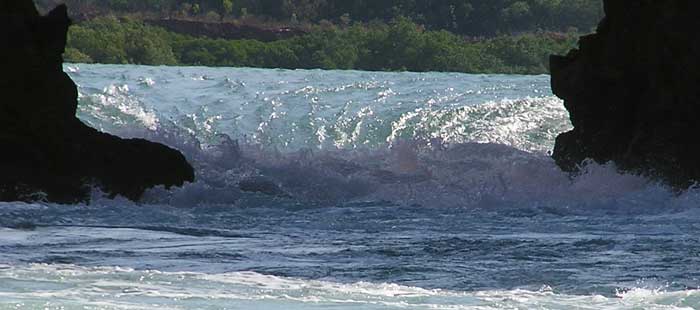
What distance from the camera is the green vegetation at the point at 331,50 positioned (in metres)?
49.4

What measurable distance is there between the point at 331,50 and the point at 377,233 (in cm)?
3652

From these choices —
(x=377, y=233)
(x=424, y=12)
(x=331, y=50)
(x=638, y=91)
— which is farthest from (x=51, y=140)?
(x=424, y=12)

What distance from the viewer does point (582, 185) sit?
697 inches

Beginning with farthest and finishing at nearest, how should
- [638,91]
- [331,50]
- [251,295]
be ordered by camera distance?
[331,50] < [638,91] < [251,295]

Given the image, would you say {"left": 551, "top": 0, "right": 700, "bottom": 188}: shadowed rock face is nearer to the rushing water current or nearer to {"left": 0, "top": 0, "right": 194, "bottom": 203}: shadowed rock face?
the rushing water current

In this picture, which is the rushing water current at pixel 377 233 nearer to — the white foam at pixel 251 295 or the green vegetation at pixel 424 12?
A: the white foam at pixel 251 295

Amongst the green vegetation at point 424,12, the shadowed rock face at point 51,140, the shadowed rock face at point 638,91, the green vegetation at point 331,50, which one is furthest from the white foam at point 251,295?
the green vegetation at point 424,12

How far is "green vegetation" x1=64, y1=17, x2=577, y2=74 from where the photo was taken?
49.4 metres

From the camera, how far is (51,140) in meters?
16.5

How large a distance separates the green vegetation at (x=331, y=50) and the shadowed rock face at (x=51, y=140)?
102ft

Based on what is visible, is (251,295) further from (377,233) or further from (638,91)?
(638,91)

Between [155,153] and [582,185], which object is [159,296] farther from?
[582,185]

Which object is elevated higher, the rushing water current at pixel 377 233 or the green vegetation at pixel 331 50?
the rushing water current at pixel 377 233

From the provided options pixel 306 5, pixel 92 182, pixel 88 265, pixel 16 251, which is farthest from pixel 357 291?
pixel 306 5
